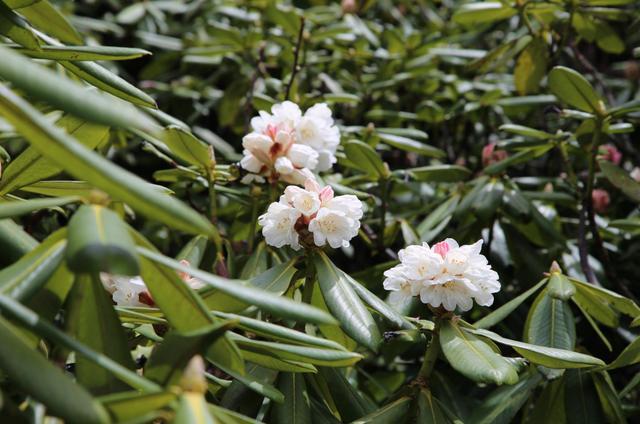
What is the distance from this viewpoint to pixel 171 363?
2.53 ft

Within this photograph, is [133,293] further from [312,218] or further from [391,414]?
[391,414]

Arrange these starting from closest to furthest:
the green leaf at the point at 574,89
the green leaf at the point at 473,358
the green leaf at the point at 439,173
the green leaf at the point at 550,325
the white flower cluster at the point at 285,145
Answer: the green leaf at the point at 473,358
the green leaf at the point at 550,325
the white flower cluster at the point at 285,145
the green leaf at the point at 574,89
the green leaf at the point at 439,173

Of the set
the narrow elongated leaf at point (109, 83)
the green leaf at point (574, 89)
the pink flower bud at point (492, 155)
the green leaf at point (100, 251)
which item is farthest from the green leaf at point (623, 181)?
the green leaf at point (100, 251)

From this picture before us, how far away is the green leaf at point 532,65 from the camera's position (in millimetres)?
1968

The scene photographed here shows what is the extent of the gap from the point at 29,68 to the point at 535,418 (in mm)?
1008

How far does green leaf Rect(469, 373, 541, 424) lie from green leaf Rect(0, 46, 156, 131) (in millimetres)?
860

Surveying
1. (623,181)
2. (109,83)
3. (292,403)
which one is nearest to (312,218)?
(292,403)

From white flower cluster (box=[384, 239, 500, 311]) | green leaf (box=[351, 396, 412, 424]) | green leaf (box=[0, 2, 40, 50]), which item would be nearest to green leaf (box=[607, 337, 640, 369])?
white flower cluster (box=[384, 239, 500, 311])

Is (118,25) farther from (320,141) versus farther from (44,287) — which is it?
(44,287)

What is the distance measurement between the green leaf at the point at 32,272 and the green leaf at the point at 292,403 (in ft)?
1.38

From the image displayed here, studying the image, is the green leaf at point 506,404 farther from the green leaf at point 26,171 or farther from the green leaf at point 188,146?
the green leaf at point 26,171

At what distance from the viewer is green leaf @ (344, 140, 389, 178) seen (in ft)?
4.97

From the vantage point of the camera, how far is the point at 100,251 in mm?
631

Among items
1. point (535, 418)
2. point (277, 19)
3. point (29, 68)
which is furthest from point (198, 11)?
point (29, 68)
